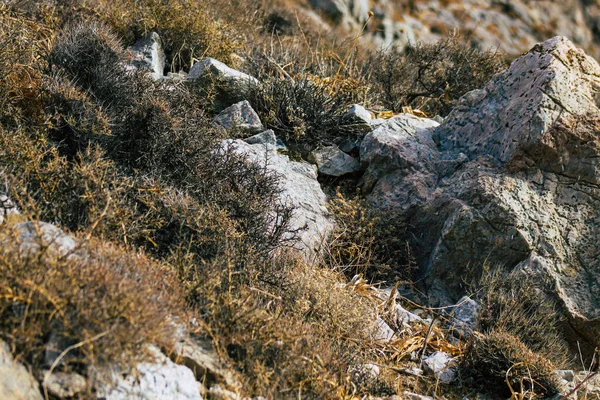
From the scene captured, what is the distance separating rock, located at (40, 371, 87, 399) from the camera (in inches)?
97.7

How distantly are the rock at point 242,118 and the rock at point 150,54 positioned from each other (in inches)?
33.5

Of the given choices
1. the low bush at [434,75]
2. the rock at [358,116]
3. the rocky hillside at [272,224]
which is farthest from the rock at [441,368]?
the low bush at [434,75]

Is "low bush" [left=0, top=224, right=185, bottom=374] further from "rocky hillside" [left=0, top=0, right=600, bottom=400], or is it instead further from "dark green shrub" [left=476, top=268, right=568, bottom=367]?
"dark green shrub" [left=476, top=268, right=568, bottom=367]

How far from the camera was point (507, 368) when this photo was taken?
3912mm

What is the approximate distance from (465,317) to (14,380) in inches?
124

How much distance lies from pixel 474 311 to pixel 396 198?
1.33 meters

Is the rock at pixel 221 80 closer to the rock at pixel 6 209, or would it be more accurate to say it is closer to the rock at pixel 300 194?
the rock at pixel 300 194

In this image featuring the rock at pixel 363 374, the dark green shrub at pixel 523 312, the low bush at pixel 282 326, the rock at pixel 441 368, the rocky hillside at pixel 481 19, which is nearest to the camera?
the low bush at pixel 282 326

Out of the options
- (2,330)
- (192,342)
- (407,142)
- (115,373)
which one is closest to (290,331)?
(192,342)

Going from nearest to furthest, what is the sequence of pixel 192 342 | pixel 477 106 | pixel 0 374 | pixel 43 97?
pixel 0 374 → pixel 192 342 → pixel 43 97 → pixel 477 106

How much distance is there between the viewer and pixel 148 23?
647cm

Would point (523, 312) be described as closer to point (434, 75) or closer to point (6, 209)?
point (6, 209)

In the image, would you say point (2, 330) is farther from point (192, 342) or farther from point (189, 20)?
point (189, 20)

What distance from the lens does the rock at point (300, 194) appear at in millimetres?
4809
